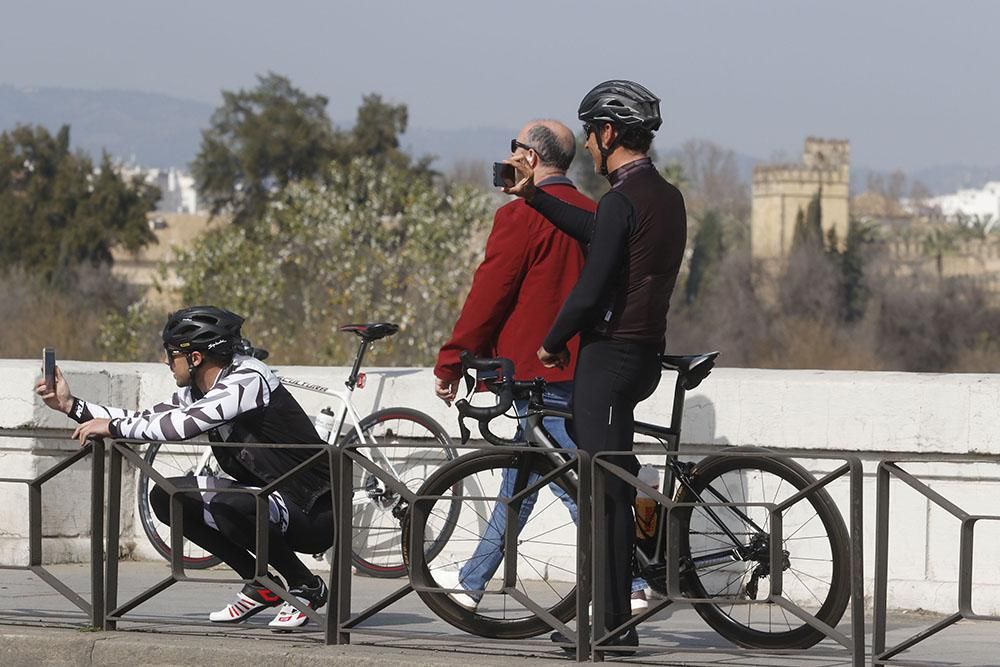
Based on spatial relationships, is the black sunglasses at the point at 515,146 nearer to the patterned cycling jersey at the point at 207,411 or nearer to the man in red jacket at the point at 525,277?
the man in red jacket at the point at 525,277

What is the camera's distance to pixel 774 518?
5.78m

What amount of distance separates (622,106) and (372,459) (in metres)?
2.81

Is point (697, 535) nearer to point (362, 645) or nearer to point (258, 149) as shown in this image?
point (362, 645)

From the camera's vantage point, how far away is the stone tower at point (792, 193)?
13650cm

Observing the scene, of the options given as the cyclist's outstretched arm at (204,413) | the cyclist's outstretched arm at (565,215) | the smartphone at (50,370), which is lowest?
the cyclist's outstretched arm at (204,413)

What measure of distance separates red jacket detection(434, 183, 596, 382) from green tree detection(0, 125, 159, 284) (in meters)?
76.4

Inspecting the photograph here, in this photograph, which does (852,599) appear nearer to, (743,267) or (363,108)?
(363,108)

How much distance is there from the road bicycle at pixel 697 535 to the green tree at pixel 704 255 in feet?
298

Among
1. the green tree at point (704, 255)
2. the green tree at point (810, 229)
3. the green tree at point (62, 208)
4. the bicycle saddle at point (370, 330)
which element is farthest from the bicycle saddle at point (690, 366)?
the green tree at point (810, 229)

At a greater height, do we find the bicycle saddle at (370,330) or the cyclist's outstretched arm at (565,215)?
the cyclist's outstretched arm at (565,215)

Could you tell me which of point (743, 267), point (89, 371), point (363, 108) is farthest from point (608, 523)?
point (743, 267)

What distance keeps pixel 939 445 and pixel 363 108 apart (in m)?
80.0

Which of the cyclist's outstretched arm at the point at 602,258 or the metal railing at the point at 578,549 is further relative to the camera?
the cyclist's outstretched arm at the point at 602,258

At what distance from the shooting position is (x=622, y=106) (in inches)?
237
